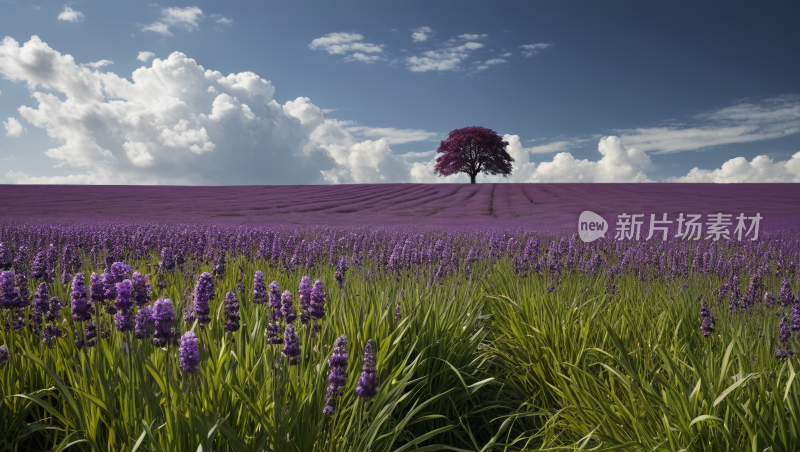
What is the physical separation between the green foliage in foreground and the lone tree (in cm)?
4891

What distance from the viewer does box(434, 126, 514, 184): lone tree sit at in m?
50.7

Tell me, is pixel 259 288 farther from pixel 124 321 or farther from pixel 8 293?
pixel 8 293

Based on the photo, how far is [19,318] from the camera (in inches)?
111

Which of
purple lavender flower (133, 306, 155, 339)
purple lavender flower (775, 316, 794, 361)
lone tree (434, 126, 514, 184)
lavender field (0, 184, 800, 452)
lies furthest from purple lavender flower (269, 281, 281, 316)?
lone tree (434, 126, 514, 184)

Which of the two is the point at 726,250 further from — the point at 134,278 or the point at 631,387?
the point at 134,278

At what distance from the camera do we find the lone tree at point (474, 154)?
5069 cm

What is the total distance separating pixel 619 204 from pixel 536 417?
99.3 ft

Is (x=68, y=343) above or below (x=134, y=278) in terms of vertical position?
below

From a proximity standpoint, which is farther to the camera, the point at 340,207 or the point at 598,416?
the point at 340,207

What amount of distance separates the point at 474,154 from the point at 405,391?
51.3 m

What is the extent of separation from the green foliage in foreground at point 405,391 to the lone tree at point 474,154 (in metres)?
48.9

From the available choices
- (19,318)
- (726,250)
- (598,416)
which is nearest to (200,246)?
(19,318)

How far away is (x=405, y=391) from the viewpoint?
2.40 m

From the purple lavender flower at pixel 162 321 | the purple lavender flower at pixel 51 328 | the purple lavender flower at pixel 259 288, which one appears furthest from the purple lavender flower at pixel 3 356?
the purple lavender flower at pixel 259 288
